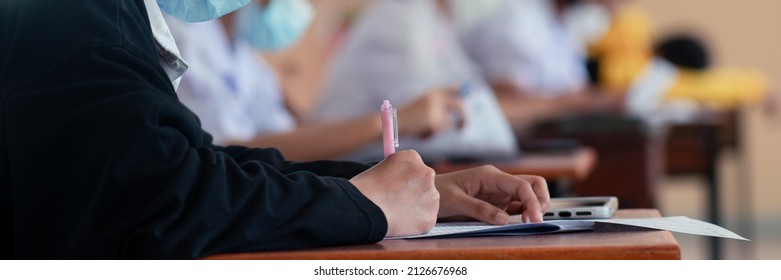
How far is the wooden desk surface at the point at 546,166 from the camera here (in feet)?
6.81

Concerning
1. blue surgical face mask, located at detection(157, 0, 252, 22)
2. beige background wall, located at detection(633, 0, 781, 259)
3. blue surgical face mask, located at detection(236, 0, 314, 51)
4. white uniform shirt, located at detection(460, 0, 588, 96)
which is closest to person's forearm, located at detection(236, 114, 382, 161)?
blue surgical face mask, located at detection(236, 0, 314, 51)

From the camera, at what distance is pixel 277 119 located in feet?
9.26

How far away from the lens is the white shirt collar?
99 cm

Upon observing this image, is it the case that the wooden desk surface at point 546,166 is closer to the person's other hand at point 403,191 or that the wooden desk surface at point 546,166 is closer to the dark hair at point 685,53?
the person's other hand at point 403,191

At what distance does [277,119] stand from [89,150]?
1.99m

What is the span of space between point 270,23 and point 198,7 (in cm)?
126

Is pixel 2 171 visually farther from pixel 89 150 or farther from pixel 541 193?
pixel 541 193

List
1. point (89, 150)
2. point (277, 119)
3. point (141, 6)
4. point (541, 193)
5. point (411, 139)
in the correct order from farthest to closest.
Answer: point (277, 119) < point (411, 139) < point (541, 193) < point (141, 6) < point (89, 150)

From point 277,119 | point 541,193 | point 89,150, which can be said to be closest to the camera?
point 89,150

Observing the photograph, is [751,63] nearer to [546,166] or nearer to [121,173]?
[546,166]

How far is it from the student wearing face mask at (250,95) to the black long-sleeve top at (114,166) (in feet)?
3.42

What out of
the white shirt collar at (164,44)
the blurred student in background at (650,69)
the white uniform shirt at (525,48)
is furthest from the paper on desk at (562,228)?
the white uniform shirt at (525,48)
